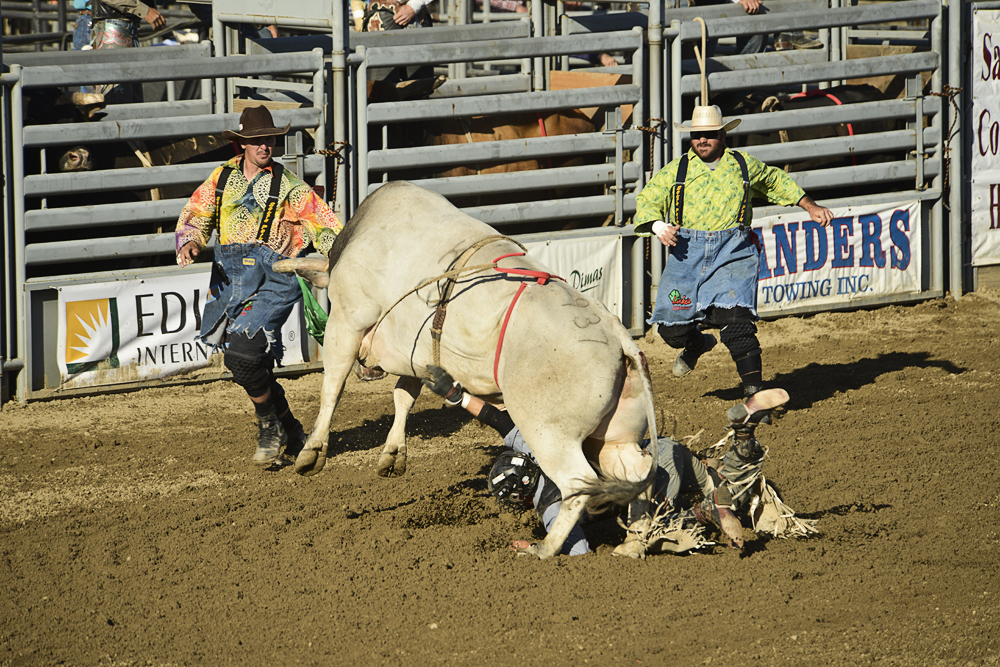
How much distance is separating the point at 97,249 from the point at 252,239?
2.07 m

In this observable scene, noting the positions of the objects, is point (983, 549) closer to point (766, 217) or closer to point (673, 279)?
point (673, 279)

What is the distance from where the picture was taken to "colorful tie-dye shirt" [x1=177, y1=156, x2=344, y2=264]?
525 cm

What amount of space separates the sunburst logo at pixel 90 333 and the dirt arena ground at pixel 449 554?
0.32 m

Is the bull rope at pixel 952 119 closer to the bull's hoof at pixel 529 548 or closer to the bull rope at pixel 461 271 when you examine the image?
the bull rope at pixel 461 271

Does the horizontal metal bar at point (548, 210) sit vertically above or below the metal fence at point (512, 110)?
below

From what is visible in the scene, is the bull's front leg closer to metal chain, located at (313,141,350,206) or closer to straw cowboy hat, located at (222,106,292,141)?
straw cowboy hat, located at (222,106,292,141)

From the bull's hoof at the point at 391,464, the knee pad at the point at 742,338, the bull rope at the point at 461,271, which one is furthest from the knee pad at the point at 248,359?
the knee pad at the point at 742,338

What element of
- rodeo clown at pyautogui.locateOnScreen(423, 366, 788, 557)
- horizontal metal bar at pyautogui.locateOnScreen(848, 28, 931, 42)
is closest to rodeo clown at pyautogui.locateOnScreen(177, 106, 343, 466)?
rodeo clown at pyautogui.locateOnScreen(423, 366, 788, 557)

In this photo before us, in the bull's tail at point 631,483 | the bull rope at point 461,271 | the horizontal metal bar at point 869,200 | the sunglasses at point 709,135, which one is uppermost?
the sunglasses at point 709,135

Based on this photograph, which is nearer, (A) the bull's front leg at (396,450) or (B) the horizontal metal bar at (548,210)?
(A) the bull's front leg at (396,450)

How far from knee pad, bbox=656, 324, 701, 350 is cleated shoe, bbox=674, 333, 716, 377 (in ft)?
0.38

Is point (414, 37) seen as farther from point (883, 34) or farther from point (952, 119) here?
point (883, 34)

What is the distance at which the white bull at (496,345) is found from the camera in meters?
3.87

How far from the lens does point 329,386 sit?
16.3ft
